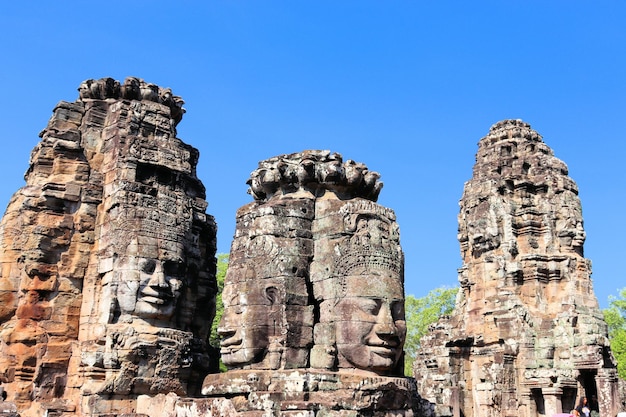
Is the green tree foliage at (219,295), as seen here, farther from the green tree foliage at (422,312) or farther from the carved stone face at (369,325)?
the carved stone face at (369,325)

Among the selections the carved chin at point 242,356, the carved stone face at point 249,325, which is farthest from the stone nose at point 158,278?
the carved chin at point 242,356

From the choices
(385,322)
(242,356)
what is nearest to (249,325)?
(242,356)

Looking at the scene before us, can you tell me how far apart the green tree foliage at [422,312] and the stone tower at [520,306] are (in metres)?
19.6

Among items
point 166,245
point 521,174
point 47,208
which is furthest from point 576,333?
point 47,208

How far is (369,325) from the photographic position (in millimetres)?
7145

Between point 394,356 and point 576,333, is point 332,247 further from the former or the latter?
point 576,333

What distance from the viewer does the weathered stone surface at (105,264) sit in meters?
10.9

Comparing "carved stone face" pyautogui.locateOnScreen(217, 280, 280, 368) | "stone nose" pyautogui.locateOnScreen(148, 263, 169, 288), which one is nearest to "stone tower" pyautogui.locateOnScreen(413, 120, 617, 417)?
"stone nose" pyautogui.locateOnScreen(148, 263, 169, 288)

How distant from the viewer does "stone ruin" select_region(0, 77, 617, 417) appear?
7.18 meters

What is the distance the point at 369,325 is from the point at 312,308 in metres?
0.67

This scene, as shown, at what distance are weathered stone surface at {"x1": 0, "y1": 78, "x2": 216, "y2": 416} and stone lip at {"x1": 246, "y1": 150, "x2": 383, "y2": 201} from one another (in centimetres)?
383

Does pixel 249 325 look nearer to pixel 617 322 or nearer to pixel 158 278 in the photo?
pixel 158 278

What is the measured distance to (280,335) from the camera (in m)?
7.12

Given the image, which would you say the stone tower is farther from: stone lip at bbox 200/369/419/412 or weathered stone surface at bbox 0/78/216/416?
stone lip at bbox 200/369/419/412
